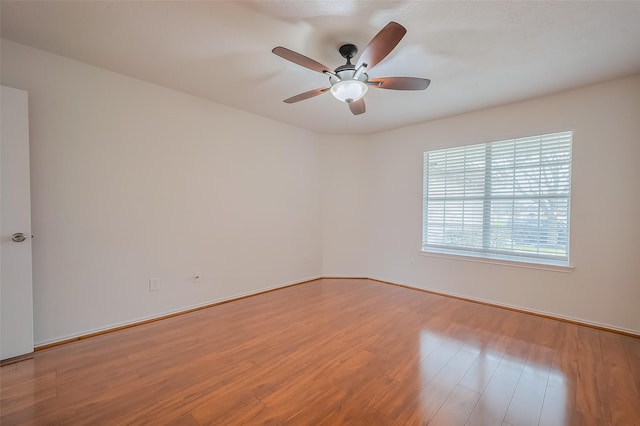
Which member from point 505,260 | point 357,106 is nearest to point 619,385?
point 505,260

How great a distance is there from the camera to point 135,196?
Answer: 269 centimetres

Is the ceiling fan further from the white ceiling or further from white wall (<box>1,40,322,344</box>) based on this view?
white wall (<box>1,40,322,344</box>)

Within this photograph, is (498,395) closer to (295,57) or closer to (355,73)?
(355,73)

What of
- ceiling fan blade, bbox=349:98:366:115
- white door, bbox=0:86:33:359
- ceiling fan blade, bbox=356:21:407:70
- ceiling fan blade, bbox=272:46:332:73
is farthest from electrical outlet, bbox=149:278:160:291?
ceiling fan blade, bbox=356:21:407:70

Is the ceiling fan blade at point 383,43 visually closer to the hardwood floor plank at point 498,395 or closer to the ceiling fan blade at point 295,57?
the ceiling fan blade at point 295,57

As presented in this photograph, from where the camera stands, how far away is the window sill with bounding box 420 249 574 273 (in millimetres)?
2923

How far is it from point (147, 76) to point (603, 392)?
4515mm

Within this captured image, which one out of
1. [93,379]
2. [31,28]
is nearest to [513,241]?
[93,379]

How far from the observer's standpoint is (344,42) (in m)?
2.04

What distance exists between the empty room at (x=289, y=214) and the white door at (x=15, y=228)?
2cm

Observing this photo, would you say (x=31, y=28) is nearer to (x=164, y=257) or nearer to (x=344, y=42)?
(x=164, y=257)

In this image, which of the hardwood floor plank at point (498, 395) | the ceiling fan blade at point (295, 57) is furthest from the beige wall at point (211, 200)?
the ceiling fan blade at point (295, 57)

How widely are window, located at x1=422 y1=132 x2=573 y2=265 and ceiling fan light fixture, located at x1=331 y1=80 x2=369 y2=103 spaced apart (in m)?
2.26

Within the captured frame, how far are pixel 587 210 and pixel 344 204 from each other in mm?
3059
